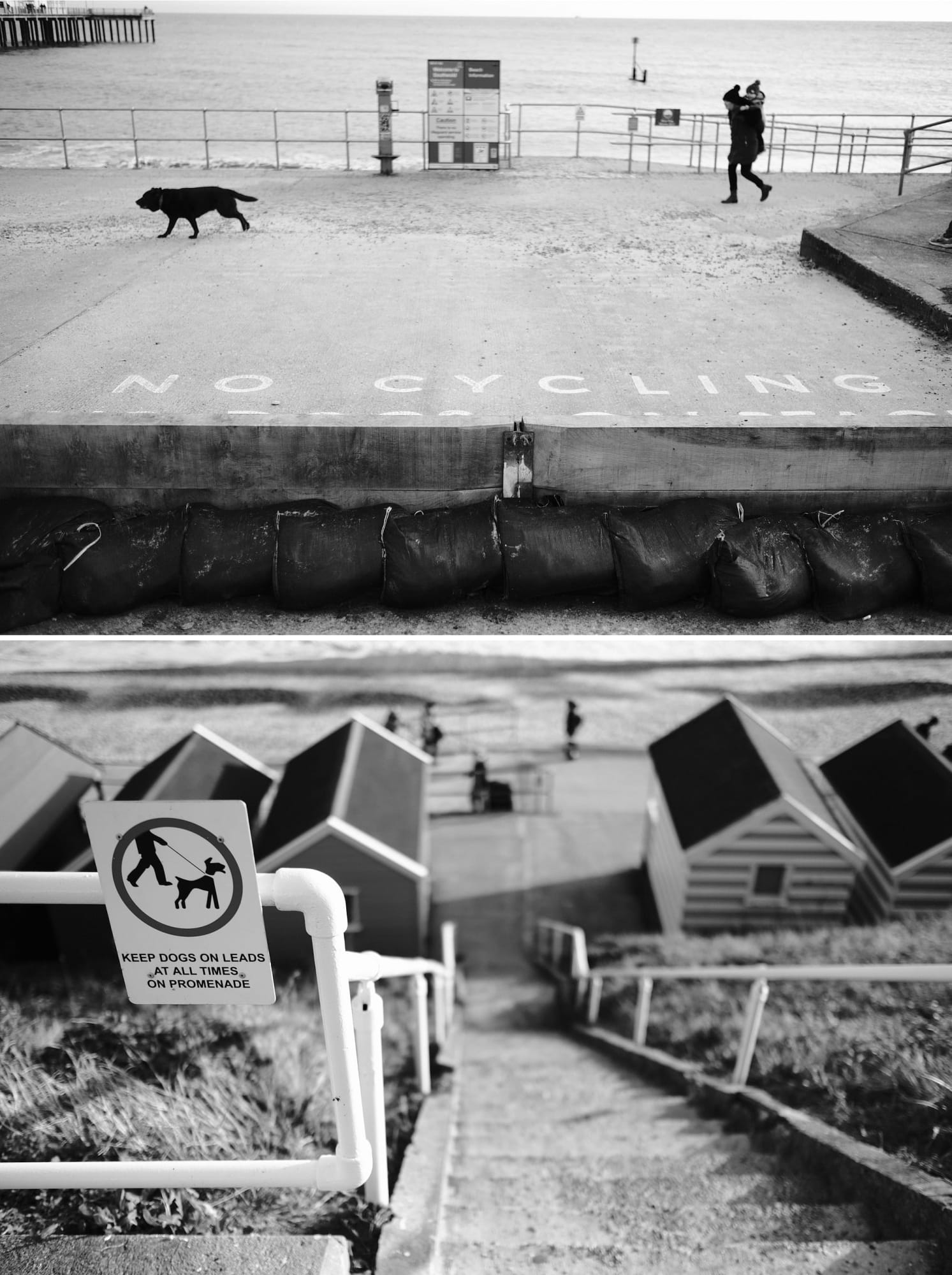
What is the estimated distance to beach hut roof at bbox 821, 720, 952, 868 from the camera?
6984 mm

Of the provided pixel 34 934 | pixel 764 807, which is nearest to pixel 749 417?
pixel 764 807

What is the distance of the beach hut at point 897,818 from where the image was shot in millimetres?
6910

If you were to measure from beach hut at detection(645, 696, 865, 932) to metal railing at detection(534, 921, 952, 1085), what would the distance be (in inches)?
52.0

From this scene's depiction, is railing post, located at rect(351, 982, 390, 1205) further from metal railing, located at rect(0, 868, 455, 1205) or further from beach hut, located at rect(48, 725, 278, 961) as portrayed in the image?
beach hut, located at rect(48, 725, 278, 961)

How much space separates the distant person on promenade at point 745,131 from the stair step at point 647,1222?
11.9 meters

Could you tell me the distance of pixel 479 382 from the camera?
21.8 feet

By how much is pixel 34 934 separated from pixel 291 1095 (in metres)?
3.50

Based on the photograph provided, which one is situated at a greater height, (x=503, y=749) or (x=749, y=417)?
(x=749, y=417)

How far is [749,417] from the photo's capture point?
231 inches

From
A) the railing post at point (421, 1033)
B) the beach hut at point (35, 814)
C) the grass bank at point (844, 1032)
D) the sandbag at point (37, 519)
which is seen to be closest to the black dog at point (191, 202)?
the sandbag at point (37, 519)

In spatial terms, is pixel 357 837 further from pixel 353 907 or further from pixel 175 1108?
pixel 175 1108

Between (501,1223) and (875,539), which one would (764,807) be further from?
(501,1223)

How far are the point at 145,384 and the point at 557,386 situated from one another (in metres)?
2.76

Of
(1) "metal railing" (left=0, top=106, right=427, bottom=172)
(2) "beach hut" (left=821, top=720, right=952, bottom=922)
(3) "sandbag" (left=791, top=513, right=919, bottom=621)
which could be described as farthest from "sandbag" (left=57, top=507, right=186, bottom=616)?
(1) "metal railing" (left=0, top=106, right=427, bottom=172)
